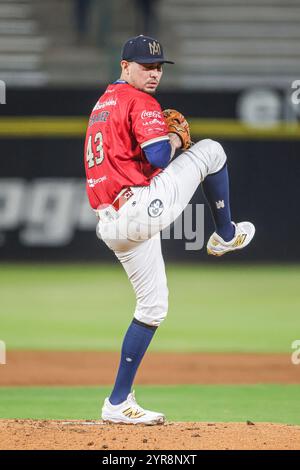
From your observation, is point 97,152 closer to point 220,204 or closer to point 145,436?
point 220,204

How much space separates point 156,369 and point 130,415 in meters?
3.00

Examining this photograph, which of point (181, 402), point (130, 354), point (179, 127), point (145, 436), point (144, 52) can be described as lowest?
point (181, 402)

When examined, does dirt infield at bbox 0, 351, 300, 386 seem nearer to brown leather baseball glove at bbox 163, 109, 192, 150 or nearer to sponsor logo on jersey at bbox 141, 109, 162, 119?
brown leather baseball glove at bbox 163, 109, 192, 150

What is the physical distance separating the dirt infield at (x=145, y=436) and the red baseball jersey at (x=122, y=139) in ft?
3.67

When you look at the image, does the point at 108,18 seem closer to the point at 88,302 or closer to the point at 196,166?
the point at 88,302

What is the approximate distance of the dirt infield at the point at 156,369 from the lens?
7598mm

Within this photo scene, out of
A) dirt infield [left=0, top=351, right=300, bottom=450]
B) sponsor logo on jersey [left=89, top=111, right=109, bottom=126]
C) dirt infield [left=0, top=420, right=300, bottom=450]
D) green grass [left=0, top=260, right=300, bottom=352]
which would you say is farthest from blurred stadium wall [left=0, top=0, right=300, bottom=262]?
dirt infield [left=0, top=420, right=300, bottom=450]

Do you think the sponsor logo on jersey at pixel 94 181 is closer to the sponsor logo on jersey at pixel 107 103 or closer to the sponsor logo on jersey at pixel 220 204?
the sponsor logo on jersey at pixel 107 103

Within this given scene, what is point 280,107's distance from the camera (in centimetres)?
1341

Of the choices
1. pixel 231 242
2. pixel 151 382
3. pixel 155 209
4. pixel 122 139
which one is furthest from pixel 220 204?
pixel 151 382

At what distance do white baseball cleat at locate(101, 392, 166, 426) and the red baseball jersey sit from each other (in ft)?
3.39

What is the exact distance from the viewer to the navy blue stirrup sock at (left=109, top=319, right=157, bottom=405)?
5.04 m

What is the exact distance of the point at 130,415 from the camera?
5.08 metres

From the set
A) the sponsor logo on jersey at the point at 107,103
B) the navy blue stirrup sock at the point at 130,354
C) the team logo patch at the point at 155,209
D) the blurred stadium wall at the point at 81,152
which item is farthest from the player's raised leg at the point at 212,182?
the blurred stadium wall at the point at 81,152
